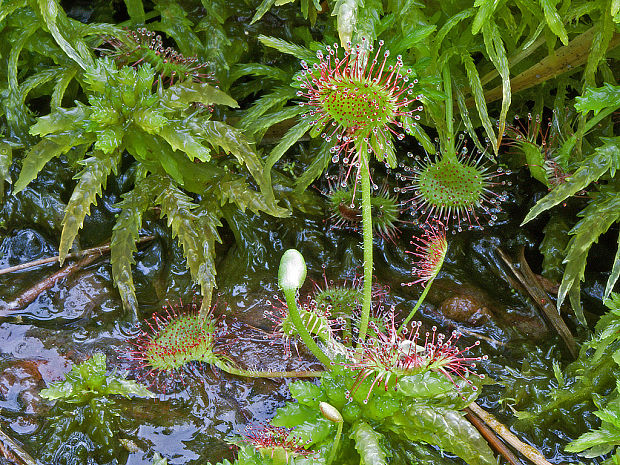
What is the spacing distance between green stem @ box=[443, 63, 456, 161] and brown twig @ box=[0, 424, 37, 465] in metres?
1.47

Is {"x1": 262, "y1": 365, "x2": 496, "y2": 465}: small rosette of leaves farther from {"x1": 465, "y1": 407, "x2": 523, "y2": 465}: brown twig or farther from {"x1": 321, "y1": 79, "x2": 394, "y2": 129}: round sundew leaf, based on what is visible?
{"x1": 321, "y1": 79, "x2": 394, "y2": 129}: round sundew leaf

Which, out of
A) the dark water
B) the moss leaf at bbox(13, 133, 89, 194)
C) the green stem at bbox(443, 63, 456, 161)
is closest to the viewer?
the dark water

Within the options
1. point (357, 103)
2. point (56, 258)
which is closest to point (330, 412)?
point (357, 103)

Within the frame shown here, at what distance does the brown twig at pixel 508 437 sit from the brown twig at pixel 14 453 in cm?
115

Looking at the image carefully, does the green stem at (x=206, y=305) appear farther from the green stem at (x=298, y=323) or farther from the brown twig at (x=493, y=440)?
the brown twig at (x=493, y=440)

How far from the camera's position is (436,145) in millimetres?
2174

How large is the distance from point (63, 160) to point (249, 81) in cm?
73

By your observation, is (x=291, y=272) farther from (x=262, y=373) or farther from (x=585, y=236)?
(x=585, y=236)

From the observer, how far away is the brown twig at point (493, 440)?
148 cm

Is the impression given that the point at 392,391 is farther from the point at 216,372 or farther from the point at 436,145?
the point at 436,145

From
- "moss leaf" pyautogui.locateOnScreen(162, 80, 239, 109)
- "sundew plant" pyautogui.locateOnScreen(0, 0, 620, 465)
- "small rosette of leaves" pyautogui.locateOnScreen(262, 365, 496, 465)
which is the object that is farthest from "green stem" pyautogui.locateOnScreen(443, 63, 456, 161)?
"small rosette of leaves" pyautogui.locateOnScreen(262, 365, 496, 465)

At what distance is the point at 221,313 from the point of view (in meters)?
1.84

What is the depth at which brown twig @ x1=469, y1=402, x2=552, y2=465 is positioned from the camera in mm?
1484

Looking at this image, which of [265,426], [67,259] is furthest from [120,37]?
[265,426]
